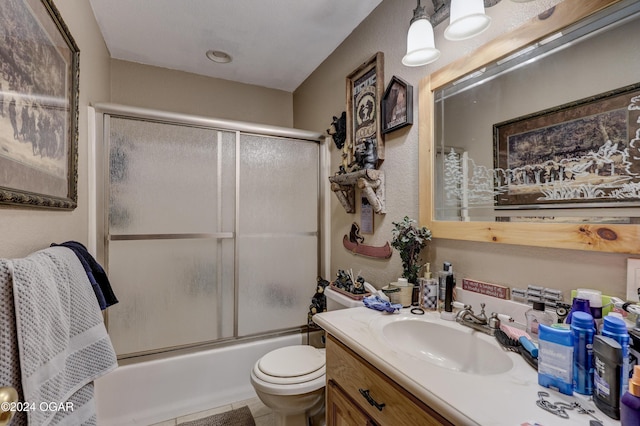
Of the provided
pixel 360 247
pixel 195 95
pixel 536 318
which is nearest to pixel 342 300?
pixel 360 247

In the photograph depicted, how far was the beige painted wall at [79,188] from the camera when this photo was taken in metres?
0.88

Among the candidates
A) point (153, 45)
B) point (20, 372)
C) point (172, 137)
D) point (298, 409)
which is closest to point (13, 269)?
point (20, 372)

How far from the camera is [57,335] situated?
30.2 inches

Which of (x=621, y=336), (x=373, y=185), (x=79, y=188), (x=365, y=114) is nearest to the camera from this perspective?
(x=621, y=336)

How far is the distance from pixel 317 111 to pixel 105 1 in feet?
4.94

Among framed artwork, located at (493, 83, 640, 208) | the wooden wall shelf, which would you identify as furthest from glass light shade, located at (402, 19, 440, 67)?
the wooden wall shelf

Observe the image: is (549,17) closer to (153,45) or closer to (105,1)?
(105,1)

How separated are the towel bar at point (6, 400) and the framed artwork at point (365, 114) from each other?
5.07 ft

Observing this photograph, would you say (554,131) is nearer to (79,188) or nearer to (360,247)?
(360,247)

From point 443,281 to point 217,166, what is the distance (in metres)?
1.62

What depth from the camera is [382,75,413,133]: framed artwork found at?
1.44m

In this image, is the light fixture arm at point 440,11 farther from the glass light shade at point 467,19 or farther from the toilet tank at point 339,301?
the toilet tank at point 339,301

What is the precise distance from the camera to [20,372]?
0.62 metres

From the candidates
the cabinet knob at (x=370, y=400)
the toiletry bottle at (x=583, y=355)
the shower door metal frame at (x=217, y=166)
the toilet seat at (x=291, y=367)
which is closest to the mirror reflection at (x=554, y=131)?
the toiletry bottle at (x=583, y=355)
